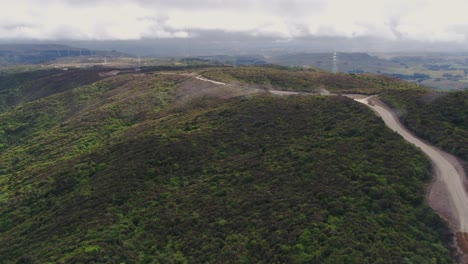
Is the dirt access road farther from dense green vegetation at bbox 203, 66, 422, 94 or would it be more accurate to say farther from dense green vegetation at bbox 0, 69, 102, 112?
dense green vegetation at bbox 0, 69, 102, 112

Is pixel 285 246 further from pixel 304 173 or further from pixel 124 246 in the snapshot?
pixel 124 246

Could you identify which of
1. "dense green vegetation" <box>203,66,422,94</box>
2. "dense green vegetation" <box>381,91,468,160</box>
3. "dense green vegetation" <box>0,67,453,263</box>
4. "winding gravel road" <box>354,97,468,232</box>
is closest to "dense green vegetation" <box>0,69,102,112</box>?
"dense green vegetation" <box>203,66,422,94</box>

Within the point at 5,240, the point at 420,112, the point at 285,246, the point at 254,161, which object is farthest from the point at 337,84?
the point at 5,240

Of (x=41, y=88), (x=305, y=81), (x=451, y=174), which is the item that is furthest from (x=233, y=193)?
(x=41, y=88)

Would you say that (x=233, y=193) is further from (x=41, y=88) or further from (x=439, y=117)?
(x=41, y=88)

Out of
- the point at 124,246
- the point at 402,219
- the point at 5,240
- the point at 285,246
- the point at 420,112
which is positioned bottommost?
the point at 5,240

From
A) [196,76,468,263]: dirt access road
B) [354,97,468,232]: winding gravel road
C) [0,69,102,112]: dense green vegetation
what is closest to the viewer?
[196,76,468,263]: dirt access road

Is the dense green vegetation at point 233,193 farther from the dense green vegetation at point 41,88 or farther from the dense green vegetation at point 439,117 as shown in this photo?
the dense green vegetation at point 41,88
